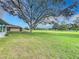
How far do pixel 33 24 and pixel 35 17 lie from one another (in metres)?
1.58

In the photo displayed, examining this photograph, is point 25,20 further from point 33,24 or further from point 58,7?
point 58,7

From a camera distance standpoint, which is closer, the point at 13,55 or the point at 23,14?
the point at 13,55

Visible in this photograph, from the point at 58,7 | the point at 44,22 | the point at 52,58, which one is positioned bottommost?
the point at 52,58

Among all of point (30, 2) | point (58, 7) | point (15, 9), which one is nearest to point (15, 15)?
point (15, 9)

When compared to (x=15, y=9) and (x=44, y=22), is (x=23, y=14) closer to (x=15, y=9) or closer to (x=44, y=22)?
→ (x=15, y=9)

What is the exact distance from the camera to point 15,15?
39.9m

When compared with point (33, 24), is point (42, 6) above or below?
above

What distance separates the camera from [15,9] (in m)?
39.6

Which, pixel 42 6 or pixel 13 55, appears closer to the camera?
pixel 13 55

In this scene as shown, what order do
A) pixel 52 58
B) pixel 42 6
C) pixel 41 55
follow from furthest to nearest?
pixel 42 6
pixel 41 55
pixel 52 58

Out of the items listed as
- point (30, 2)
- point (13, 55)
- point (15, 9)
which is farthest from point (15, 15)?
point (13, 55)

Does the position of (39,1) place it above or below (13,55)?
above

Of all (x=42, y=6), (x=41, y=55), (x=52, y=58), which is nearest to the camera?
(x=52, y=58)

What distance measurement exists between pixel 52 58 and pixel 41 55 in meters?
0.87
